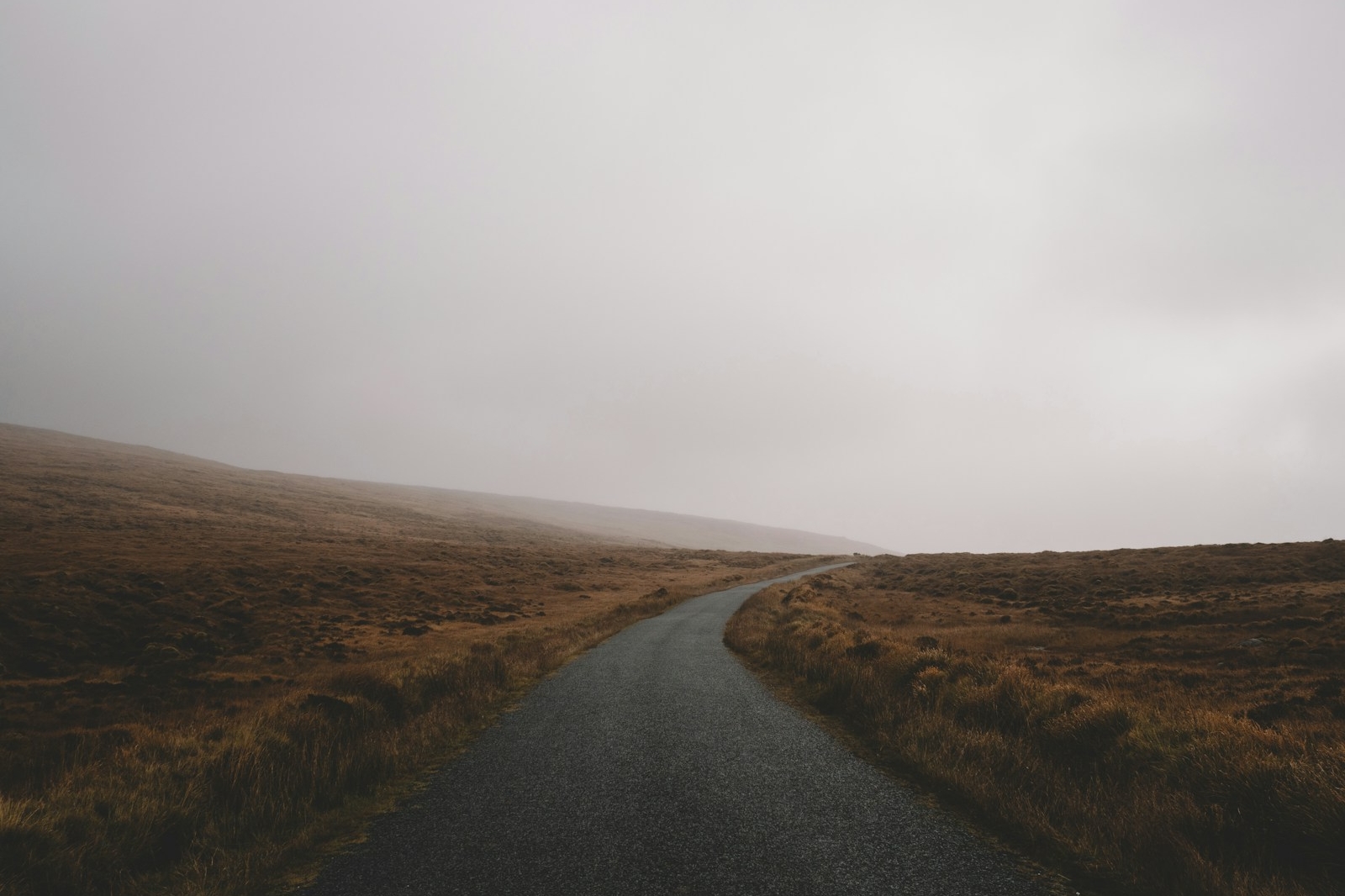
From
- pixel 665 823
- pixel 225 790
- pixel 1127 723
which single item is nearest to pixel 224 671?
pixel 225 790

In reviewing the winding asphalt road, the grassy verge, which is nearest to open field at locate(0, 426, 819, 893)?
the grassy verge

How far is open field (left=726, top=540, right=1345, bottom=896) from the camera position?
209 inches

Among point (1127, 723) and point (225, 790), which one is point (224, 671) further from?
point (1127, 723)

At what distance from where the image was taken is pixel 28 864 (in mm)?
5324

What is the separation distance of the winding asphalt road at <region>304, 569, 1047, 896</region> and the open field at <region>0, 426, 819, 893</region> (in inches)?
46.9

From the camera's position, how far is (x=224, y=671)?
68.8ft

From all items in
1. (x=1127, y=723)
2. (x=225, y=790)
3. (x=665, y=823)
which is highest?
(x=1127, y=723)

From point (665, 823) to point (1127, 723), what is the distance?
741 cm

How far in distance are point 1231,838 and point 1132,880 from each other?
156 cm

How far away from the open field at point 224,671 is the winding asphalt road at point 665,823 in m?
1.19

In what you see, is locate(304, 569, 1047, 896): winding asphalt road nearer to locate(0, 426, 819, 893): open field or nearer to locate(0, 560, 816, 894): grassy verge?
locate(0, 560, 816, 894): grassy verge

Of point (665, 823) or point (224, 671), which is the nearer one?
point (665, 823)

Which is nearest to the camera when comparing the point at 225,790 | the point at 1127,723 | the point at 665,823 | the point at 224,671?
the point at 665,823

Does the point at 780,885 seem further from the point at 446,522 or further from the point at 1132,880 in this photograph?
the point at 446,522
